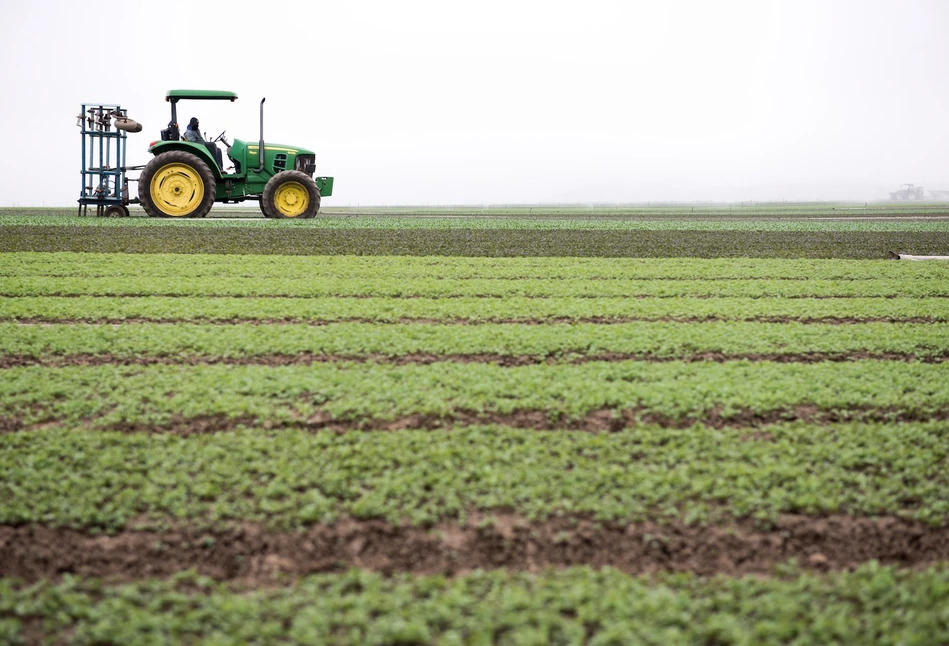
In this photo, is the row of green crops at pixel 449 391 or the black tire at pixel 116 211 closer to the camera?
the row of green crops at pixel 449 391

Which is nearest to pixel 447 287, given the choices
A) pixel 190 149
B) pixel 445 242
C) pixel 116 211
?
pixel 445 242

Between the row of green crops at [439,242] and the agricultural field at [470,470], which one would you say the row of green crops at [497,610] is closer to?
the agricultural field at [470,470]

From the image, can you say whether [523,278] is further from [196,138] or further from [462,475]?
[196,138]

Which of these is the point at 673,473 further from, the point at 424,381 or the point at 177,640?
the point at 177,640

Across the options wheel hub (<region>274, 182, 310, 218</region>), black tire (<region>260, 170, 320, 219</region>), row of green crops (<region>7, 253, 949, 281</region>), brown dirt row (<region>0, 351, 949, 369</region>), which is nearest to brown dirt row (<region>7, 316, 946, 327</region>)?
brown dirt row (<region>0, 351, 949, 369</region>)

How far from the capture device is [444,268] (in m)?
11.1

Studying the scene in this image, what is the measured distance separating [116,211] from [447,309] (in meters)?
12.7

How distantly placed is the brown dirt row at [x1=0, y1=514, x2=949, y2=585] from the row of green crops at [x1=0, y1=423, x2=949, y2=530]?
97mm

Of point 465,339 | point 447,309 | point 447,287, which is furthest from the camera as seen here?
point 447,287

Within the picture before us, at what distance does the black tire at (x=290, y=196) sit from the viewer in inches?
640

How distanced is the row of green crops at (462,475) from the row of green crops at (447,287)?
178 inches

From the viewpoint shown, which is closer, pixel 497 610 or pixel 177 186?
pixel 497 610

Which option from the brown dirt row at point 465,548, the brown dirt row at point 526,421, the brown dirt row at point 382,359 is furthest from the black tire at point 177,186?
the brown dirt row at point 465,548

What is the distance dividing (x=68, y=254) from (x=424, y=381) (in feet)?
27.8
